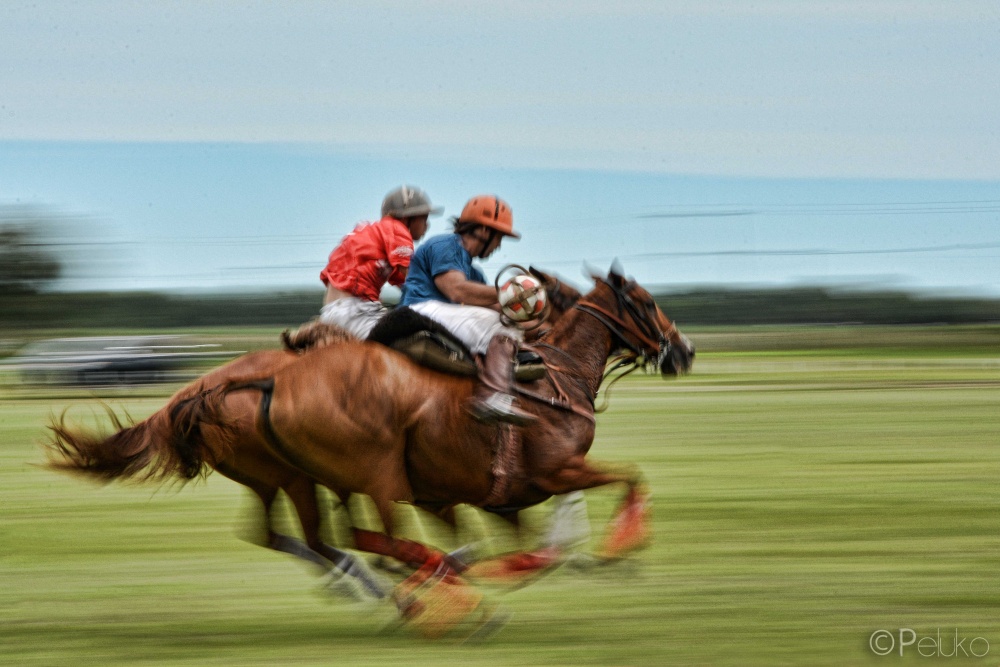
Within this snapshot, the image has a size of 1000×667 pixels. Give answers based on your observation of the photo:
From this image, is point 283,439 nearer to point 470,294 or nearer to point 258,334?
point 470,294

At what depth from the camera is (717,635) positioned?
278 inches

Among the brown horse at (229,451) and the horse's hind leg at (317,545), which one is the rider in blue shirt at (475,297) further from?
the horse's hind leg at (317,545)

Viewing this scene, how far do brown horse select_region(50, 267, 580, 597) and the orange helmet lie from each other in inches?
45.4

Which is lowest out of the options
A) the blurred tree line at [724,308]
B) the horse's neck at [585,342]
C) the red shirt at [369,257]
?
the blurred tree line at [724,308]

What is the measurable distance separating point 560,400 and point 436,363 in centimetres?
91

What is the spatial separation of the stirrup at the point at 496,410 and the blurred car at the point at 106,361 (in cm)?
3023

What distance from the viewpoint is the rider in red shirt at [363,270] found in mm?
7961

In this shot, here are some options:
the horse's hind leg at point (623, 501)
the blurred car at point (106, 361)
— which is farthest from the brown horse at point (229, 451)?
the blurred car at point (106, 361)

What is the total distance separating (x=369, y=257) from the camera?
8.09 metres

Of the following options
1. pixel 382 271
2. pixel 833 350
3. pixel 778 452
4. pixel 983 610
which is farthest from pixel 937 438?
pixel 833 350

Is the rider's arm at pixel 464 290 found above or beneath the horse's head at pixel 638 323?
above

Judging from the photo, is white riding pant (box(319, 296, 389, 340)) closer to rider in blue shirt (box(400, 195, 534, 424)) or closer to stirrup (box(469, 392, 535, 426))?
rider in blue shirt (box(400, 195, 534, 424))

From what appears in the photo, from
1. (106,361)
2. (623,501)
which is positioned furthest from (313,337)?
(106,361)

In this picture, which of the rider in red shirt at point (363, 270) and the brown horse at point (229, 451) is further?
the rider in red shirt at point (363, 270)
